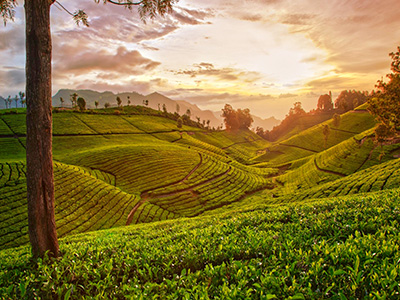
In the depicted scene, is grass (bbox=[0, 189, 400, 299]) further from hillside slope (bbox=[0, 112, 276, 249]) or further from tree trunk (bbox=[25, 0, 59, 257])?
hillside slope (bbox=[0, 112, 276, 249])

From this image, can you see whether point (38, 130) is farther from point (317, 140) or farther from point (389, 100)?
point (317, 140)

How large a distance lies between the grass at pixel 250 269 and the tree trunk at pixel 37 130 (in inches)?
43.3

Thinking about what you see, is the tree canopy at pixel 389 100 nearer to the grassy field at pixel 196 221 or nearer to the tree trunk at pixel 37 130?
the grassy field at pixel 196 221

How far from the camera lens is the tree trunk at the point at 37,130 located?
22.6 ft

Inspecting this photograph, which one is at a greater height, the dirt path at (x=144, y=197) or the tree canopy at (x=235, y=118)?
the tree canopy at (x=235, y=118)

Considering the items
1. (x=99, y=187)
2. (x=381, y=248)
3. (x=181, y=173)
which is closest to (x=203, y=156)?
(x=181, y=173)

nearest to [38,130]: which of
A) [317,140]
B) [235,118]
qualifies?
[317,140]

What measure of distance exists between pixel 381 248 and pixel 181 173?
171 feet

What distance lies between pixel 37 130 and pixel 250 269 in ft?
25.5

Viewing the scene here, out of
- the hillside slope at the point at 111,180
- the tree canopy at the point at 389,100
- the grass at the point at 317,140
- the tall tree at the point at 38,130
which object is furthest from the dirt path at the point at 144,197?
the grass at the point at 317,140

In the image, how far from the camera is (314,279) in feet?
13.4

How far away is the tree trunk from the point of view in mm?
6879

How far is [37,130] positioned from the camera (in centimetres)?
692

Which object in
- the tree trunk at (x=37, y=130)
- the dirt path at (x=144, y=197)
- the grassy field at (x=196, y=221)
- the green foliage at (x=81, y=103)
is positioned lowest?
the dirt path at (x=144, y=197)
